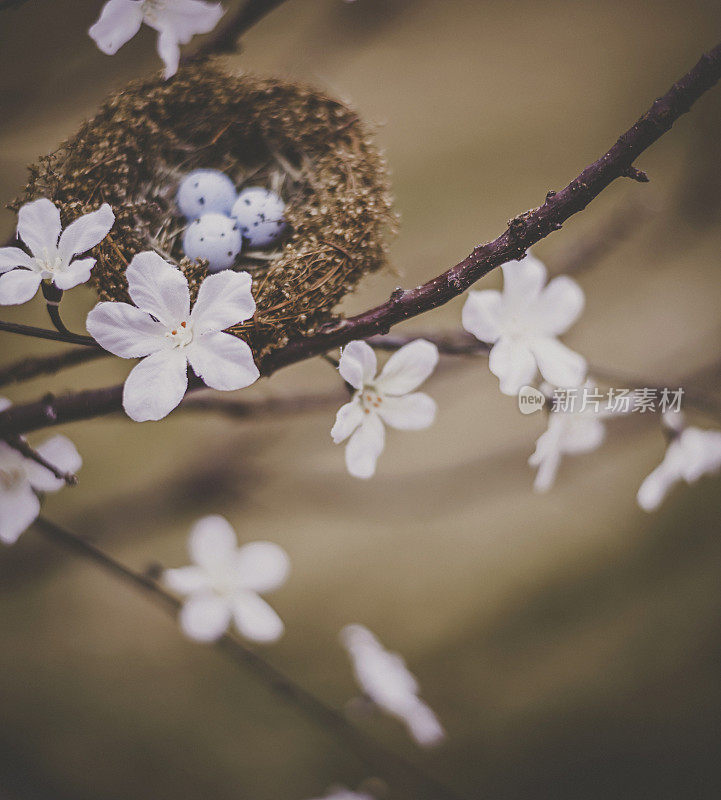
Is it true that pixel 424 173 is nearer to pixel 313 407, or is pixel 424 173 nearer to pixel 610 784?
pixel 313 407

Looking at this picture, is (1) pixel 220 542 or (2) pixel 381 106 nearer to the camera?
(1) pixel 220 542

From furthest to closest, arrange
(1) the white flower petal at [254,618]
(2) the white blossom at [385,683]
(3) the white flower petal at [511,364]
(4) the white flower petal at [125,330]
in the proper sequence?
(2) the white blossom at [385,683] → (1) the white flower petal at [254,618] → (3) the white flower petal at [511,364] → (4) the white flower petal at [125,330]

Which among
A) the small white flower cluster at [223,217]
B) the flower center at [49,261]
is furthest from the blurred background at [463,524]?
the flower center at [49,261]

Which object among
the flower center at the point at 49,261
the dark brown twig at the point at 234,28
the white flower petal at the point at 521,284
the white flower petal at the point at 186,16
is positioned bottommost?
the flower center at the point at 49,261

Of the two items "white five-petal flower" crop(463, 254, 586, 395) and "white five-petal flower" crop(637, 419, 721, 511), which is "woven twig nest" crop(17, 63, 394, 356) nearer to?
"white five-petal flower" crop(463, 254, 586, 395)

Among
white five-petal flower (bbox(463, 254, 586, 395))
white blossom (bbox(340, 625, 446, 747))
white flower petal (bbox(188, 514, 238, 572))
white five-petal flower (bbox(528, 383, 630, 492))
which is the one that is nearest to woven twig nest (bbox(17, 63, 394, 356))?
white five-petal flower (bbox(463, 254, 586, 395))

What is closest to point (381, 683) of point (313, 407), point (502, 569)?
point (313, 407)

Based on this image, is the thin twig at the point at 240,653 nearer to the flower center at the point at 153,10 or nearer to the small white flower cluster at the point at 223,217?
the small white flower cluster at the point at 223,217

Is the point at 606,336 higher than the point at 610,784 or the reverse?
higher
